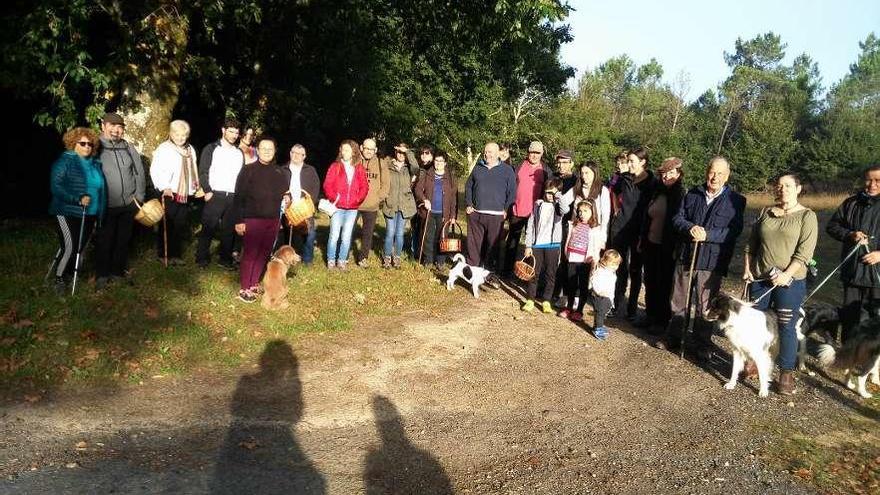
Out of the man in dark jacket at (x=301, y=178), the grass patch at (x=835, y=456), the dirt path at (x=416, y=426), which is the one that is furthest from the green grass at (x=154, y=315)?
the grass patch at (x=835, y=456)

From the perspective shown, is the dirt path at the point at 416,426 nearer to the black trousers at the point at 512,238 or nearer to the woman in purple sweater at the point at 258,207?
the woman in purple sweater at the point at 258,207

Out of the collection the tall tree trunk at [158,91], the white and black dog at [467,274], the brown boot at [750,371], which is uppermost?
the tall tree trunk at [158,91]

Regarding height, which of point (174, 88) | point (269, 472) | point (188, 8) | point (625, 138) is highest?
point (625, 138)

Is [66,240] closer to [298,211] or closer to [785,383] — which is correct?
[298,211]

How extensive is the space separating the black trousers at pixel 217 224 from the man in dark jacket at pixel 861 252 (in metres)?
7.55

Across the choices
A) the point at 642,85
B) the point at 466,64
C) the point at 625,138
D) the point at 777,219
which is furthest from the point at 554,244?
the point at 642,85

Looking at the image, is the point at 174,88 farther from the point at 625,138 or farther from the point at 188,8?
the point at 625,138

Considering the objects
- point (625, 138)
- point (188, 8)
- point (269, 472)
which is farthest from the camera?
point (625, 138)

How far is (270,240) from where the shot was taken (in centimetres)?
769

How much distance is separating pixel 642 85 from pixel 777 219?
87.7 m

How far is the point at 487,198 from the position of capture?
9102mm

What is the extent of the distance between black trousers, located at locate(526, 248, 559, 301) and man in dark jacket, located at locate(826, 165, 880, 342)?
3290 millimetres

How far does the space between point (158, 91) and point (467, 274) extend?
219 inches

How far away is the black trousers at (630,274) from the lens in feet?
26.8
